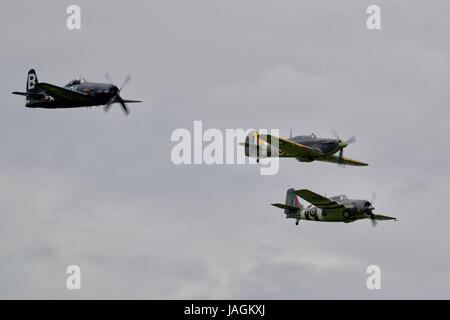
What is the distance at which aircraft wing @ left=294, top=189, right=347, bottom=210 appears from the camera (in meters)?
124

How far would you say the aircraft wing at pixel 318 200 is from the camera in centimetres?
12394

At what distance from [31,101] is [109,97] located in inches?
366

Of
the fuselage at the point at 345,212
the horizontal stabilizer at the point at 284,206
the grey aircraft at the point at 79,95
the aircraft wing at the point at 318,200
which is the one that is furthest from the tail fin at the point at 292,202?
the grey aircraft at the point at 79,95

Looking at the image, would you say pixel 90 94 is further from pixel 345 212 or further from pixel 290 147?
pixel 345 212

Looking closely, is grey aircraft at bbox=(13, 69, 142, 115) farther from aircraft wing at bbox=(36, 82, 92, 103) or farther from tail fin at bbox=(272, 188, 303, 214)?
tail fin at bbox=(272, 188, 303, 214)


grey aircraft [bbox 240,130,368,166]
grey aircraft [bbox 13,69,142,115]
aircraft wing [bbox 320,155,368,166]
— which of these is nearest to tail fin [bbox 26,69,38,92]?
grey aircraft [bbox 13,69,142,115]

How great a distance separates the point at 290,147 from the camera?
119 meters

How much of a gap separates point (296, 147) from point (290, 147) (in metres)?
0.52

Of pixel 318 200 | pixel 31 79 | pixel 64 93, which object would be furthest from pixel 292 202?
pixel 64 93

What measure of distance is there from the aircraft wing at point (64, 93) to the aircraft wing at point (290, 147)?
1585 centimetres

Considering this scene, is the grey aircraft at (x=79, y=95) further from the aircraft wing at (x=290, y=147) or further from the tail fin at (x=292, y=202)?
the tail fin at (x=292, y=202)
